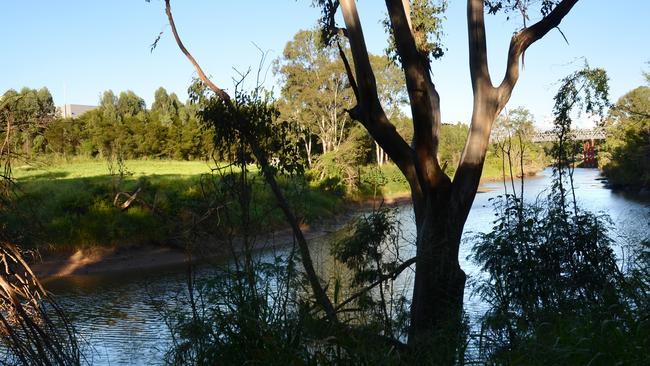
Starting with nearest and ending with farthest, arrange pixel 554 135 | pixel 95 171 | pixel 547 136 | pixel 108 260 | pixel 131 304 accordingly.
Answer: pixel 554 135
pixel 547 136
pixel 131 304
pixel 108 260
pixel 95 171

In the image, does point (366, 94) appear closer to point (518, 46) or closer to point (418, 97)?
point (418, 97)

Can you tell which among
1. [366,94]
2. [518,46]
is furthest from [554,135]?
[366,94]

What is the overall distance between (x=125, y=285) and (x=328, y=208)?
1041 centimetres

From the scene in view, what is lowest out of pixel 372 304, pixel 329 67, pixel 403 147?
pixel 372 304

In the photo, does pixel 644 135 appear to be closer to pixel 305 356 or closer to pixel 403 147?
pixel 403 147

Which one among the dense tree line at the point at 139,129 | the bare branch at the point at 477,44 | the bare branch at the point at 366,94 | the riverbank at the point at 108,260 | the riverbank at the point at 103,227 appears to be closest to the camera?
the bare branch at the point at 366,94

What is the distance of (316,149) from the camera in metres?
34.6

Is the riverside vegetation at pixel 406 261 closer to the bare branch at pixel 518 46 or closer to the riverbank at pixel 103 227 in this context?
the bare branch at pixel 518 46

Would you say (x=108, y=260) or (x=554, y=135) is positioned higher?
(x=554, y=135)

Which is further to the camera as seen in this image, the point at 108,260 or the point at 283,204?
the point at 108,260

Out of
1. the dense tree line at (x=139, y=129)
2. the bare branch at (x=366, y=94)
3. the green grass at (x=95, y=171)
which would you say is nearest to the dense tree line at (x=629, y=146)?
the green grass at (x=95, y=171)

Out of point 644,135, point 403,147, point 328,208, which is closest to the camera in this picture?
point 403,147

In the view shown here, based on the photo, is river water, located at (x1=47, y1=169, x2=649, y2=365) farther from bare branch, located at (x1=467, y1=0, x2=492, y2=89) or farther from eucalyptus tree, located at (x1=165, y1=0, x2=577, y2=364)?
bare branch, located at (x1=467, y1=0, x2=492, y2=89)

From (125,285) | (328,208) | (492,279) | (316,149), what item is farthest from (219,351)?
(316,149)
